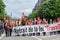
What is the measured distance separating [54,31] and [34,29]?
186cm

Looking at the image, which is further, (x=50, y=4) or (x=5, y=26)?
(x=50, y=4)

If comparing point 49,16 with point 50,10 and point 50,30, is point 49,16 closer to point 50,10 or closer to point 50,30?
point 50,10

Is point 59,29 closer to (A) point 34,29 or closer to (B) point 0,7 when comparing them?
(A) point 34,29

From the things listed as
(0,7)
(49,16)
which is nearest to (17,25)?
(0,7)

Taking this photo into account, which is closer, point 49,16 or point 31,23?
point 31,23

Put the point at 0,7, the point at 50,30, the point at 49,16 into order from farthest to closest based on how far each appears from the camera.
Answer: the point at 49,16 < the point at 0,7 < the point at 50,30

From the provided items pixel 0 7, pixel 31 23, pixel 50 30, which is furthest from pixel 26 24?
pixel 0 7

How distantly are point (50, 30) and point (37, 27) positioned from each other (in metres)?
1.22

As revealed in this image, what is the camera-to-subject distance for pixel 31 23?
97.8 ft

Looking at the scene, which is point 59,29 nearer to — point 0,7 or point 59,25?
point 59,25

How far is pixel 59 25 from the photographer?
29531mm

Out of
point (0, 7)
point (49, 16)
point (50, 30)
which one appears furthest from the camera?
point (49, 16)

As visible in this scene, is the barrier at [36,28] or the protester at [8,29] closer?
the protester at [8,29]

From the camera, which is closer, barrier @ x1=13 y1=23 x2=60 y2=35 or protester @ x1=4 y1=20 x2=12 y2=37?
protester @ x1=4 y1=20 x2=12 y2=37
